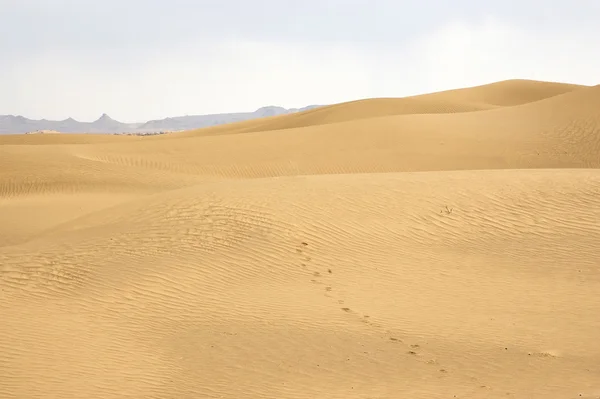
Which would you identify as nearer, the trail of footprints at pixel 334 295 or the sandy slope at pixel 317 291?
the sandy slope at pixel 317 291

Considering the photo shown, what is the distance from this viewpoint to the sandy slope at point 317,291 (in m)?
6.88

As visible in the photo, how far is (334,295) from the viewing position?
9312mm

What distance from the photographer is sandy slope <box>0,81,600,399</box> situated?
6.88 metres

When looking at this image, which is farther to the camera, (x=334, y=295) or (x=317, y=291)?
(x=317, y=291)

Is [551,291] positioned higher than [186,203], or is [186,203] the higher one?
[186,203]

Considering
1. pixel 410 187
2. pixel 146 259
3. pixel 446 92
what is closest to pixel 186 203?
pixel 146 259

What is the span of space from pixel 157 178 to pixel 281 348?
1723 cm

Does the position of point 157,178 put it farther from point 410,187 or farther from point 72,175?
point 410,187

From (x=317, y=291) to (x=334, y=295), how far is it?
298 mm

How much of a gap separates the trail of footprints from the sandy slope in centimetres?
3

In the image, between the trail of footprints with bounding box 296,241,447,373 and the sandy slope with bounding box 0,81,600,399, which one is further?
the trail of footprints with bounding box 296,241,447,373

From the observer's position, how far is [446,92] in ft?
205

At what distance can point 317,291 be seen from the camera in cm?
949

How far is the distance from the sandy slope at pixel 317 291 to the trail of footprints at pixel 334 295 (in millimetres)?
33
